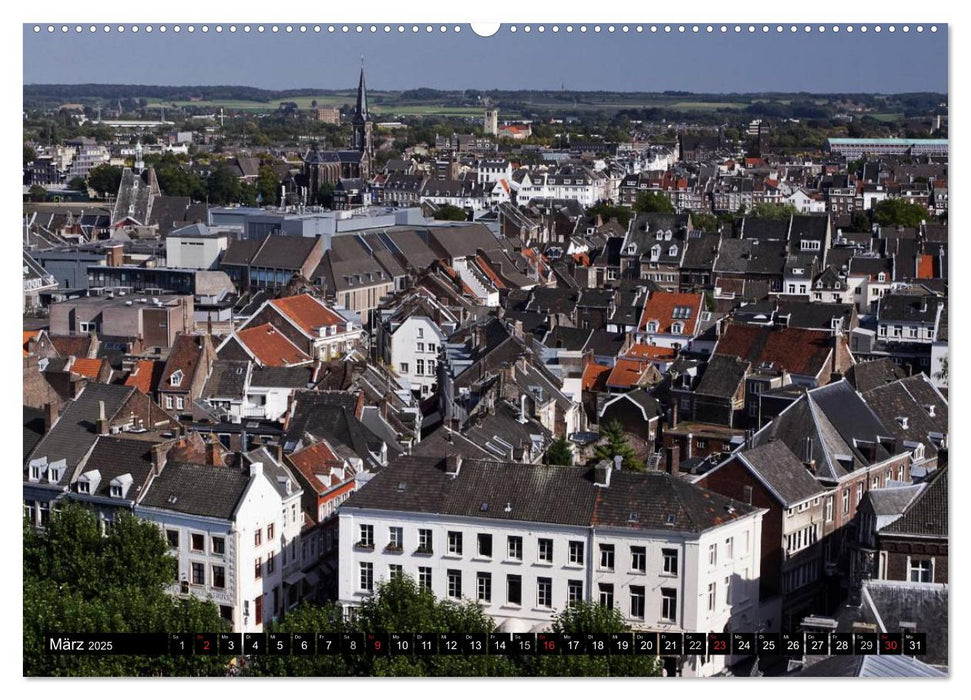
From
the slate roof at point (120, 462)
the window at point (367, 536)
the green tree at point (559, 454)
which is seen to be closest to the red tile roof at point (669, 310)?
the green tree at point (559, 454)

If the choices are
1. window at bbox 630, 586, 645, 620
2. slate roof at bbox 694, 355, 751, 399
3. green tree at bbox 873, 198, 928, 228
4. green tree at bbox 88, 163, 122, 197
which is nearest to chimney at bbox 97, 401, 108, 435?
window at bbox 630, 586, 645, 620

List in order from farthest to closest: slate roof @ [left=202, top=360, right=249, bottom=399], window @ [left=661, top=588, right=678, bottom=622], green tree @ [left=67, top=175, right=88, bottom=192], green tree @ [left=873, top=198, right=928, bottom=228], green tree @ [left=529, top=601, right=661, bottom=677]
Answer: green tree @ [left=67, top=175, right=88, bottom=192]
green tree @ [left=873, top=198, right=928, bottom=228]
slate roof @ [left=202, top=360, right=249, bottom=399]
window @ [left=661, top=588, right=678, bottom=622]
green tree @ [left=529, top=601, right=661, bottom=677]

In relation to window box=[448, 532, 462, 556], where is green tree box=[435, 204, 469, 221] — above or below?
above

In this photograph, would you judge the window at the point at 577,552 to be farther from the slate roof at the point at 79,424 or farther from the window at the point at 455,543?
the slate roof at the point at 79,424

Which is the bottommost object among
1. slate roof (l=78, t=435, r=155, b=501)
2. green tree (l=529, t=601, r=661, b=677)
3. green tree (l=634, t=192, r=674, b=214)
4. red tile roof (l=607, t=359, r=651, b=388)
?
green tree (l=529, t=601, r=661, b=677)

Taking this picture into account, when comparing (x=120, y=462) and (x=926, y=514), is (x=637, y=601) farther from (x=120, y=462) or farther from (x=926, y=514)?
(x=120, y=462)

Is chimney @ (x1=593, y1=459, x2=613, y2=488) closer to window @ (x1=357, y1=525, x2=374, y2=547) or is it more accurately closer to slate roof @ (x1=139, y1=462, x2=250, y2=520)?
window @ (x1=357, y1=525, x2=374, y2=547)
